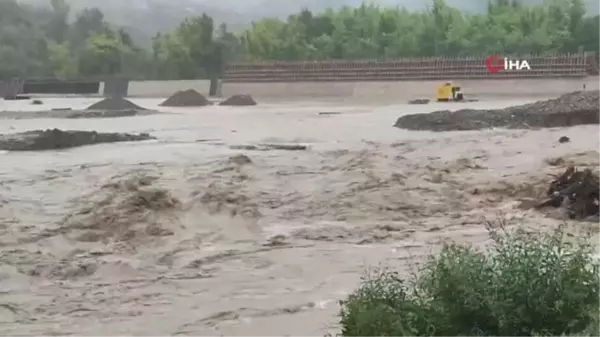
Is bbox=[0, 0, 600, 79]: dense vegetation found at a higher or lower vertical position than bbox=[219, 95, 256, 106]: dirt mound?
higher

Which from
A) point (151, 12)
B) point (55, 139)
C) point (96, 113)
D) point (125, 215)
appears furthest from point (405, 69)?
point (151, 12)

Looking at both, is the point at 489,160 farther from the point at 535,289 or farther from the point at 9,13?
the point at 9,13

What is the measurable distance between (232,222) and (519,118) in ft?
46.4

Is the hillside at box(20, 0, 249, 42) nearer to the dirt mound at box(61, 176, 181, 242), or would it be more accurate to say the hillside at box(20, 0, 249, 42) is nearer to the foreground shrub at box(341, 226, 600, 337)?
the dirt mound at box(61, 176, 181, 242)

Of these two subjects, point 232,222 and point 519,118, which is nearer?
point 232,222

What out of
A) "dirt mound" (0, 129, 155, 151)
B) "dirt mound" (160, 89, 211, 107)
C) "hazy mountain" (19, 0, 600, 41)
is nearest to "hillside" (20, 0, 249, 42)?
"hazy mountain" (19, 0, 600, 41)

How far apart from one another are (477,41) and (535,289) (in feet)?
174

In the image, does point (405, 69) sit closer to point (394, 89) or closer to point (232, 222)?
point (394, 89)

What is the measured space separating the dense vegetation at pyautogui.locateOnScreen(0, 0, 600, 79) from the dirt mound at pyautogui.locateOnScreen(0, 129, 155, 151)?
1257 inches

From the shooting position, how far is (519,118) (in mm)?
23844

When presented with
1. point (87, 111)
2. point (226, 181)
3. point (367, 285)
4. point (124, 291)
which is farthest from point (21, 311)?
point (87, 111)

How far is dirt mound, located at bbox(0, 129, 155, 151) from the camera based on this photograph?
18.9 meters

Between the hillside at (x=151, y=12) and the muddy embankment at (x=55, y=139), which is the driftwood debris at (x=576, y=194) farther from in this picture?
the hillside at (x=151, y=12)

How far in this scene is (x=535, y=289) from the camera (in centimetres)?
417
